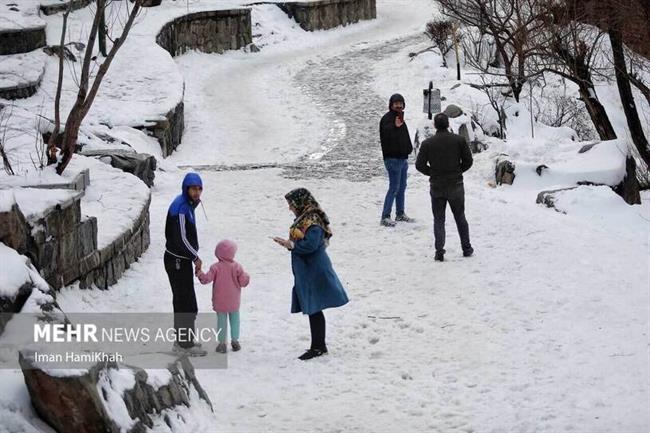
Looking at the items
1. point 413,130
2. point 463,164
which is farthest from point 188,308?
point 413,130

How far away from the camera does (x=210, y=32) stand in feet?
103

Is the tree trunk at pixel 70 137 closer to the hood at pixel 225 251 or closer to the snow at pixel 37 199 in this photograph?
the snow at pixel 37 199

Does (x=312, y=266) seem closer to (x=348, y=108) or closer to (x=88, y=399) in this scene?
(x=88, y=399)

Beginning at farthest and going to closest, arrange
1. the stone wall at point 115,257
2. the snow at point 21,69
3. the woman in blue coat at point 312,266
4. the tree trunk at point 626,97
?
the snow at point 21,69, the tree trunk at point 626,97, the stone wall at point 115,257, the woman in blue coat at point 312,266

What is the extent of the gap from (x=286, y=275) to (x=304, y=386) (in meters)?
3.56

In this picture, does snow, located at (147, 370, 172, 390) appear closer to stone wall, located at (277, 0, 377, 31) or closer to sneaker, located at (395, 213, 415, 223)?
sneaker, located at (395, 213, 415, 223)

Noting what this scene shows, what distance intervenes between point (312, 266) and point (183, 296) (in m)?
1.07

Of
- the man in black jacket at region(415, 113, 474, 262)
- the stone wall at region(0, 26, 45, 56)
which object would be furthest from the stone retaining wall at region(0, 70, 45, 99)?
the man in black jacket at region(415, 113, 474, 262)

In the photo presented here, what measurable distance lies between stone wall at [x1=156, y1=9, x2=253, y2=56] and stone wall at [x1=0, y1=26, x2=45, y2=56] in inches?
193

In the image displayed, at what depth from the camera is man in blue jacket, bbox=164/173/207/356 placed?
8805 millimetres

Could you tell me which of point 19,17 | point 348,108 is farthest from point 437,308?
point 19,17

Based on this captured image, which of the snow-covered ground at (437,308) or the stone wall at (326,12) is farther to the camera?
the stone wall at (326,12)

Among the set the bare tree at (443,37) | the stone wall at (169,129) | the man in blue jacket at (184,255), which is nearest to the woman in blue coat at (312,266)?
the man in blue jacket at (184,255)

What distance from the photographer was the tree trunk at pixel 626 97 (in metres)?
19.6
